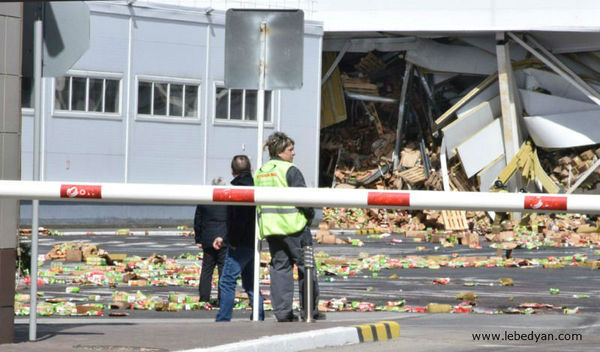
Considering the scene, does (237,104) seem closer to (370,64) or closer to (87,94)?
(87,94)

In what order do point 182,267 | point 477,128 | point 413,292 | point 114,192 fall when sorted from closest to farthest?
point 114,192 < point 413,292 < point 182,267 < point 477,128

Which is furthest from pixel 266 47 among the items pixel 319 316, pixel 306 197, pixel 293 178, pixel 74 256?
pixel 74 256

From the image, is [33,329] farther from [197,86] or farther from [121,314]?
[197,86]

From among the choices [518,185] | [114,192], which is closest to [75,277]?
[114,192]

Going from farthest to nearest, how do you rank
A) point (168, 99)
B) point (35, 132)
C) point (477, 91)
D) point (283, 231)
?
point (477, 91)
point (168, 99)
point (283, 231)
point (35, 132)

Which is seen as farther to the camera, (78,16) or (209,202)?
(78,16)

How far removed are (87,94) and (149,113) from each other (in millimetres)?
2018

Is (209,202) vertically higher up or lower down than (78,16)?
lower down

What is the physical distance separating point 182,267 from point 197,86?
717 inches

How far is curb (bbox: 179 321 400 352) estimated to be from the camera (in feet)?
30.8

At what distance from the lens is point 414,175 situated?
141 ft

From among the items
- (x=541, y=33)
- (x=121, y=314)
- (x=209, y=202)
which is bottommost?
(x=121, y=314)

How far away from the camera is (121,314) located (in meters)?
13.9

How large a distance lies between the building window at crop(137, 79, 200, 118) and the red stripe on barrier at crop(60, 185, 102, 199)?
2896 centimetres
